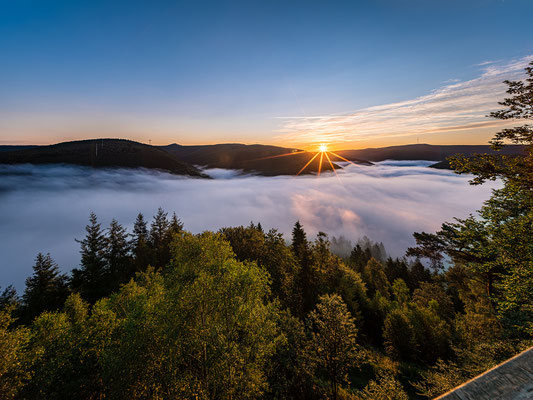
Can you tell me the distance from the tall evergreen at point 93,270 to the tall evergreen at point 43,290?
3068 mm

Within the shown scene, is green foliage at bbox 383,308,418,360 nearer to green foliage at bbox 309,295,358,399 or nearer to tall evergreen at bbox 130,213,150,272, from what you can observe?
green foliage at bbox 309,295,358,399

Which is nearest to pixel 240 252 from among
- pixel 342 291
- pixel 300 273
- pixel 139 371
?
pixel 300 273

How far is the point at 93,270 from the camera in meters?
50.7

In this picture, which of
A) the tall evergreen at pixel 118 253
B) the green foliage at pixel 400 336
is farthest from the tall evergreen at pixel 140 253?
the green foliage at pixel 400 336

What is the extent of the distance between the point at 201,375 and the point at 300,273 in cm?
2995

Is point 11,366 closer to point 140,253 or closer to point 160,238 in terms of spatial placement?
point 140,253

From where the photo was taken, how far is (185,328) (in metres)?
14.0

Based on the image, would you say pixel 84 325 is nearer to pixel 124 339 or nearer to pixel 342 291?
pixel 124 339

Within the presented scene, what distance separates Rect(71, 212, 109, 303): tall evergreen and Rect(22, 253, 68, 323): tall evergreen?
3.07 metres

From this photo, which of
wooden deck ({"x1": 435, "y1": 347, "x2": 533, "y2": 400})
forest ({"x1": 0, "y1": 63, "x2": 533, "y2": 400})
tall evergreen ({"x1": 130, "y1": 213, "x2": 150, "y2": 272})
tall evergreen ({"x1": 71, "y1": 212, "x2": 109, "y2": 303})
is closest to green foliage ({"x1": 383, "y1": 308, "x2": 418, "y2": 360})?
forest ({"x1": 0, "y1": 63, "x2": 533, "y2": 400})

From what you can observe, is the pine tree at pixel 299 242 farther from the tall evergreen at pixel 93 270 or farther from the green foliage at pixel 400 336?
the tall evergreen at pixel 93 270

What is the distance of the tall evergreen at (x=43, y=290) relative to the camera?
4388cm

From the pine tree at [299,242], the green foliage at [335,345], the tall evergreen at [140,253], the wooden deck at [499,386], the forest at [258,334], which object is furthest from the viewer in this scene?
the tall evergreen at [140,253]

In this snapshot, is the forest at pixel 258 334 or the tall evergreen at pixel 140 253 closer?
the forest at pixel 258 334
